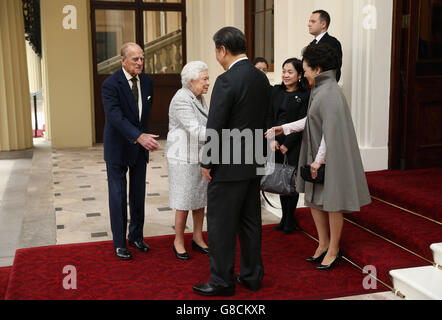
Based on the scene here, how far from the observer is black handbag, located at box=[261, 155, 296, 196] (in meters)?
4.13

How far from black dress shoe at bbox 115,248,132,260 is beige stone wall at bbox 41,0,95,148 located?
6527mm

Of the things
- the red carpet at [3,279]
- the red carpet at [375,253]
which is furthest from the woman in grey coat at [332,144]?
the red carpet at [3,279]

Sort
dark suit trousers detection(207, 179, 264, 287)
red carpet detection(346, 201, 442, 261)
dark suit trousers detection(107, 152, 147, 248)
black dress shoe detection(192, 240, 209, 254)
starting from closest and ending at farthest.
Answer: dark suit trousers detection(207, 179, 264, 287)
red carpet detection(346, 201, 442, 261)
dark suit trousers detection(107, 152, 147, 248)
black dress shoe detection(192, 240, 209, 254)

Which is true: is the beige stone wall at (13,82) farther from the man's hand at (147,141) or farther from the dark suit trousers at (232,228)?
the dark suit trousers at (232,228)

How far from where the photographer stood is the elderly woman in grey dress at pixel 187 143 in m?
3.86

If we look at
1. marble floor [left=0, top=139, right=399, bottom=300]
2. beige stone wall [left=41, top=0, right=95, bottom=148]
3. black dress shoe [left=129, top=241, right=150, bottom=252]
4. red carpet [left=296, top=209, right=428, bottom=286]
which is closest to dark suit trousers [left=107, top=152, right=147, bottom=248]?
black dress shoe [left=129, top=241, right=150, bottom=252]

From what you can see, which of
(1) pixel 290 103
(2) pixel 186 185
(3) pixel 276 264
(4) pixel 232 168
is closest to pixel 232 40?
(4) pixel 232 168

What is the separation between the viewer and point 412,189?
184 inches

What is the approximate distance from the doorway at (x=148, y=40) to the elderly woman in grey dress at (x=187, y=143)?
22.7 ft

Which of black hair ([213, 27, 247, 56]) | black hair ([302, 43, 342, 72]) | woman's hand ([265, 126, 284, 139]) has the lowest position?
woman's hand ([265, 126, 284, 139])

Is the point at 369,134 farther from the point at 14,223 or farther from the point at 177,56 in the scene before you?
the point at 177,56

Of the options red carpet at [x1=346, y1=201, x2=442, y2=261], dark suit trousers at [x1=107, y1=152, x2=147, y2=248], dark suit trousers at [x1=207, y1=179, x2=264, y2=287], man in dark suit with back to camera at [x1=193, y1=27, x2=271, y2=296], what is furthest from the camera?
dark suit trousers at [x1=107, y1=152, x2=147, y2=248]

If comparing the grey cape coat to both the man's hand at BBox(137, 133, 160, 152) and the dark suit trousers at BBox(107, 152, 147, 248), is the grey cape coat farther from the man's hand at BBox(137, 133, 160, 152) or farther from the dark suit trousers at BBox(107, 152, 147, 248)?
the dark suit trousers at BBox(107, 152, 147, 248)
